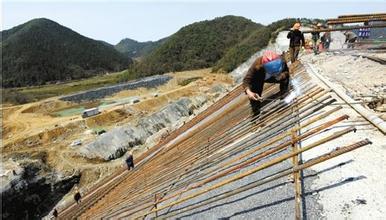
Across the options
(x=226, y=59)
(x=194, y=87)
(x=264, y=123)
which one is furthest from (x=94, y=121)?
(x=226, y=59)

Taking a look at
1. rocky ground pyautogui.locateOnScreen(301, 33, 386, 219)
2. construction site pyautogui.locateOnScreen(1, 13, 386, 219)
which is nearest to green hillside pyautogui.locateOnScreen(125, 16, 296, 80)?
construction site pyautogui.locateOnScreen(1, 13, 386, 219)

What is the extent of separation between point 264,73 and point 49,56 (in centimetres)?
12011

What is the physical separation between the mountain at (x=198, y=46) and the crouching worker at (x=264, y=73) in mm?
73313

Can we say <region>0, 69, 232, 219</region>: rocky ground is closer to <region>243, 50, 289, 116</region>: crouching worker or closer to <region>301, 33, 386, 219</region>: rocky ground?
<region>243, 50, 289, 116</region>: crouching worker

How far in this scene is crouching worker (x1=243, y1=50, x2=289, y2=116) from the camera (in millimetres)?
7012

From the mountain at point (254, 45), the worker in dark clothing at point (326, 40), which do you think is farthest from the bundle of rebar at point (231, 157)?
the mountain at point (254, 45)

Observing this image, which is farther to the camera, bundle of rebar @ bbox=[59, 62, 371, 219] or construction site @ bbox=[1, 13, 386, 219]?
bundle of rebar @ bbox=[59, 62, 371, 219]

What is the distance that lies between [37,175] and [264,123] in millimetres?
19649

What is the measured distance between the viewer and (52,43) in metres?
128

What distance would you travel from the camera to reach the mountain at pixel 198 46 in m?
83.2

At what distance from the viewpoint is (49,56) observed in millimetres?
116938

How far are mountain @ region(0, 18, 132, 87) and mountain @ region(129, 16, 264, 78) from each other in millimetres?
31143

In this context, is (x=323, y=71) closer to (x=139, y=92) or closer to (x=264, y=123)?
(x=264, y=123)

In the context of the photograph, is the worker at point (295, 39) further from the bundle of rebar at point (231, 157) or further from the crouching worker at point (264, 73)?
the crouching worker at point (264, 73)
